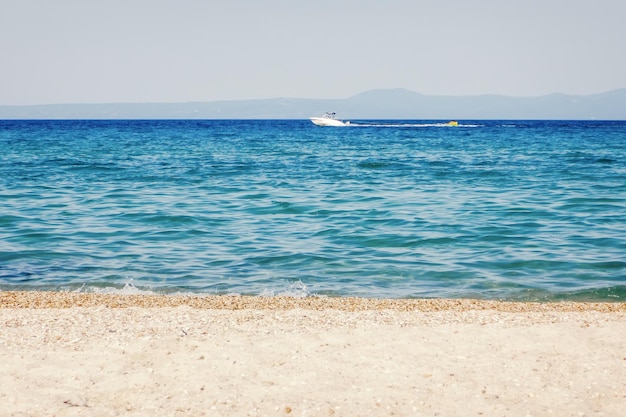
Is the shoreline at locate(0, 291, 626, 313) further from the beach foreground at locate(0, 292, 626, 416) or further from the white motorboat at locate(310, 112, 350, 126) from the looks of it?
the white motorboat at locate(310, 112, 350, 126)

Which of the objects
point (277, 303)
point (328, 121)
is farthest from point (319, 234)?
point (328, 121)

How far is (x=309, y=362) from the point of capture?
24.2ft

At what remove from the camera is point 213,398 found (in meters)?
6.52

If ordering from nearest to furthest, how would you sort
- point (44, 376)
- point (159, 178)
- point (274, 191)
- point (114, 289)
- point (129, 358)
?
1. point (44, 376)
2. point (129, 358)
3. point (114, 289)
4. point (274, 191)
5. point (159, 178)

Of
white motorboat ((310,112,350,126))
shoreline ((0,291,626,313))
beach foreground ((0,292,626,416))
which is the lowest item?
shoreline ((0,291,626,313))

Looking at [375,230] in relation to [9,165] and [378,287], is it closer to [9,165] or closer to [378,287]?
[378,287]

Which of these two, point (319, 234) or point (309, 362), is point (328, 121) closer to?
point (319, 234)

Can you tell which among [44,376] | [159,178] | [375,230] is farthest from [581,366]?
[159,178]

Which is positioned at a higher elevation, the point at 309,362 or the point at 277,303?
the point at 309,362

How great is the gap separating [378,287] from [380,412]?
253 inches

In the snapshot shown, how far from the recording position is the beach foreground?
252 inches

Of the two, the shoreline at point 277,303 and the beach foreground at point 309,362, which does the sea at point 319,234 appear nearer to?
the shoreline at point 277,303

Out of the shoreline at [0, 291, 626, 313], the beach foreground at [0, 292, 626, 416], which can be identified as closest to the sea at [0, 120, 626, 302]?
the shoreline at [0, 291, 626, 313]

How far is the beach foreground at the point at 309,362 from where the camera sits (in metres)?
6.41
